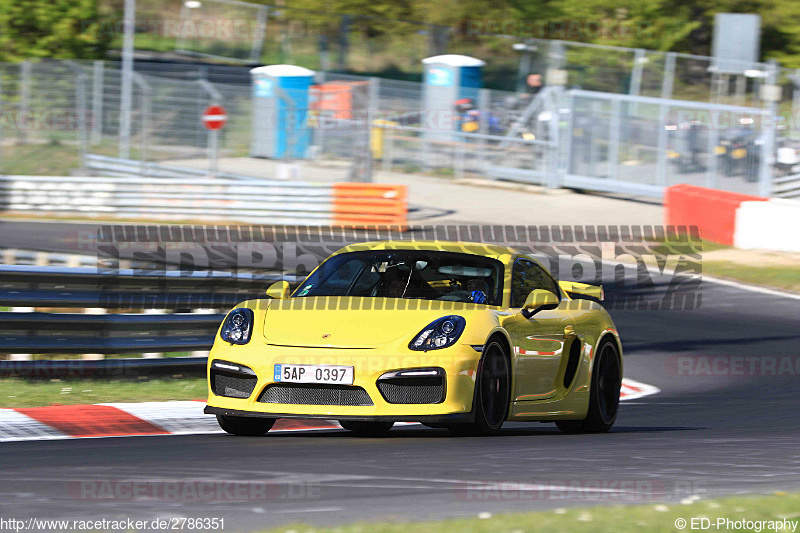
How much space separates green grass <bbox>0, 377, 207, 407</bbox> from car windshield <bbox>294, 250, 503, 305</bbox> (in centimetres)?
204

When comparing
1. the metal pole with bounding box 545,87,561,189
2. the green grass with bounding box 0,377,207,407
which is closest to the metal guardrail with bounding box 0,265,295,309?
the green grass with bounding box 0,377,207,407

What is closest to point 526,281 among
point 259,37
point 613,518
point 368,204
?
point 613,518

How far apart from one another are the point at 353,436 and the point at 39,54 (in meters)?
34.8

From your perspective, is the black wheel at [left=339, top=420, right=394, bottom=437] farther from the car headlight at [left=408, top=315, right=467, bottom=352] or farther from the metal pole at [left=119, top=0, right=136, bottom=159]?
the metal pole at [left=119, top=0, right=136, bottom=159]

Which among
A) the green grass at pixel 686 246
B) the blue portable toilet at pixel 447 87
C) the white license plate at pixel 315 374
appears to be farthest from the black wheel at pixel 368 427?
the blue portable toilet at pixel 447 87

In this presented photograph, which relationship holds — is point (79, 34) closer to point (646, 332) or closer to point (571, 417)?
point (646, 332)

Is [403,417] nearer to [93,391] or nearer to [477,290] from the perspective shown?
[477,290]

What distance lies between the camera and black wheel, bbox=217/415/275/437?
7438 millimetres

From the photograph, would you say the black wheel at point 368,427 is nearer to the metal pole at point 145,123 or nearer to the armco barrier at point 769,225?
the armco barrier at point 769,225

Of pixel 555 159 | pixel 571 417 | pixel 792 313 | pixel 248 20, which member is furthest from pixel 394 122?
pixel 571 417

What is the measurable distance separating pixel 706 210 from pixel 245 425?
16451 mm

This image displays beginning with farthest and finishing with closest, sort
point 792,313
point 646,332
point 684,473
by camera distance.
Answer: point 792,313 → point 646,332 → point 684,473

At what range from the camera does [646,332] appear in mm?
14289

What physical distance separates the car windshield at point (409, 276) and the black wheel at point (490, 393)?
0.49 meters
